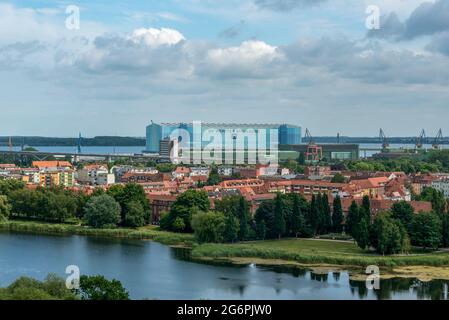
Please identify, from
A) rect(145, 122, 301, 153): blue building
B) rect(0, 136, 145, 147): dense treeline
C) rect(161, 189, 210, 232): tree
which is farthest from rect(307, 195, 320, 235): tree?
rect(0, 136, 145, 147): dense treeline

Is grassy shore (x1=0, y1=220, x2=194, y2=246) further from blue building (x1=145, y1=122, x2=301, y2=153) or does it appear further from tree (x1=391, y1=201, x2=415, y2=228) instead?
blue building (x1=145, y1=122, x2=301, y2=153)

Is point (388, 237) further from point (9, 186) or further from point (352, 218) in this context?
point (9, 186)

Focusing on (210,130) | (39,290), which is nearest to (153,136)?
(210,130)

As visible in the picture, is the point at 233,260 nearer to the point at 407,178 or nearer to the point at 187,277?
the point at 187,277

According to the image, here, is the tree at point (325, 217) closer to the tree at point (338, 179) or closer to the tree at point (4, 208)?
the tree at point (4, 208)

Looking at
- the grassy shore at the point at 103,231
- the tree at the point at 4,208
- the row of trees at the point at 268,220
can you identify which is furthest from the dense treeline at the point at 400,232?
the tree at the point at 4,208
